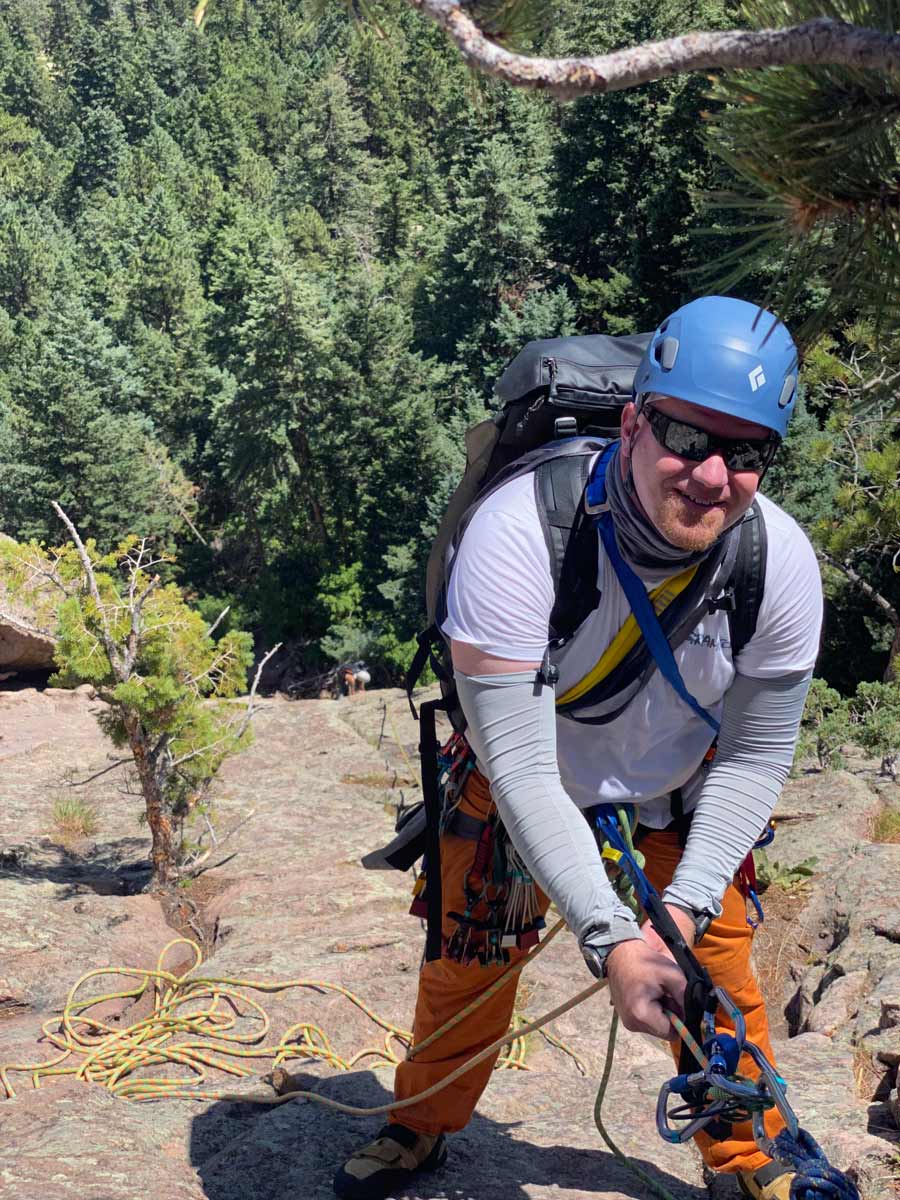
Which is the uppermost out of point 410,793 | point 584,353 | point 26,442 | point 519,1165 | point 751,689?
point 584,353

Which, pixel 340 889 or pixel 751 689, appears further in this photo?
pixel 340 889

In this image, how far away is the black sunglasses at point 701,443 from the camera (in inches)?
87.0

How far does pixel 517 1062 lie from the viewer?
449 centimetres

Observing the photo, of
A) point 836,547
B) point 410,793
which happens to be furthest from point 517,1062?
point 836,547

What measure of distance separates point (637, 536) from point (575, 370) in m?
0.52

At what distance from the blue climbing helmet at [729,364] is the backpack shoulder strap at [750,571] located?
8.4 inches

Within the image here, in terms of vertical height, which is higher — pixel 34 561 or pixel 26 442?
pixel 34 561

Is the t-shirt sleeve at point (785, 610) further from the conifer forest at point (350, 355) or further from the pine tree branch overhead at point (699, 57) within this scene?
the conifer forest at point (350, 355)

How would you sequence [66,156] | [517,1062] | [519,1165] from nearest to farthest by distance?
[519,1165], [517,1062], [66,156]

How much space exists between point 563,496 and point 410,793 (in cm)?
941

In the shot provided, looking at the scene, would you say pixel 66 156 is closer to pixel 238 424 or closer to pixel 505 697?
pixel 238 424

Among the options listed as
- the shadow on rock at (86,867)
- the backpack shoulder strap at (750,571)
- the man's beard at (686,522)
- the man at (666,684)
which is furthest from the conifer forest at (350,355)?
the man's beard at (686,522)

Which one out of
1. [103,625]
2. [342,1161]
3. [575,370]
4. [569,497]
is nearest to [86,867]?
[103,625]

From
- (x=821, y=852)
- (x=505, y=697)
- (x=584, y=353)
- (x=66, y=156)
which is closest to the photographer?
(x=505, y=697)
